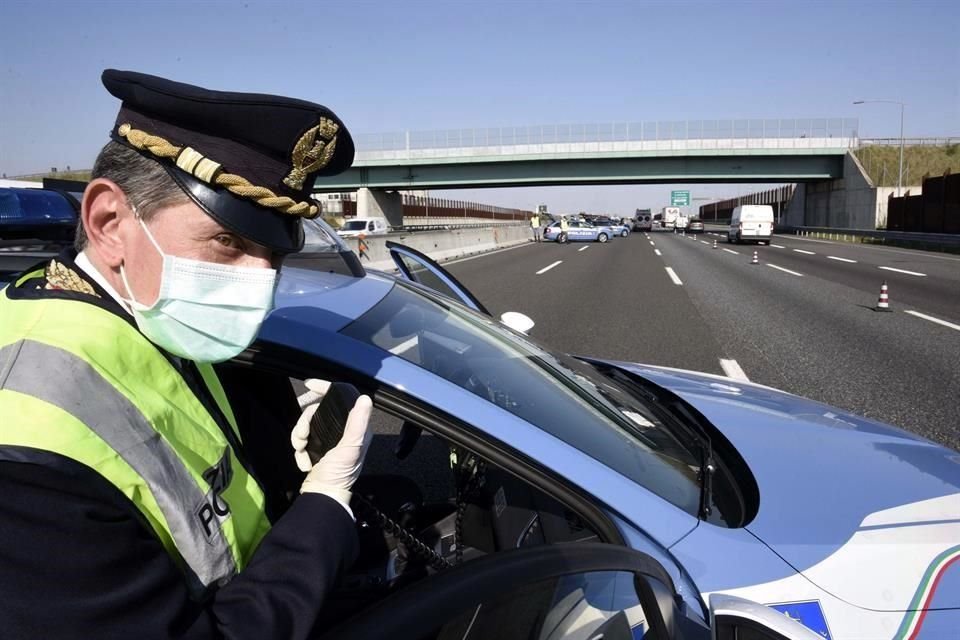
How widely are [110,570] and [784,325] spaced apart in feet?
32.9

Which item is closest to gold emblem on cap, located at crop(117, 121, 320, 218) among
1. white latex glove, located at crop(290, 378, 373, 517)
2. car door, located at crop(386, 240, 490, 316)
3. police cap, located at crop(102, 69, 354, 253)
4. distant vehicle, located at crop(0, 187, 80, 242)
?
police cap, located at crop(102, 69, 354, 253)

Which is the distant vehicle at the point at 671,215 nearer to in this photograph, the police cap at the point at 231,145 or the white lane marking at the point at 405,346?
the white lane marking at the point at 405,346

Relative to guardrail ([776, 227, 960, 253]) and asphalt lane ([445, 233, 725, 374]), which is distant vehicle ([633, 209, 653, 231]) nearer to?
guardrail ([776, 227, 960, 253])

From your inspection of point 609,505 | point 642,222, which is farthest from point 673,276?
point 642,222

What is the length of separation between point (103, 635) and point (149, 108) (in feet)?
2.93

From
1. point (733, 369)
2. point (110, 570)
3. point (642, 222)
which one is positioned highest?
point (642, 222)

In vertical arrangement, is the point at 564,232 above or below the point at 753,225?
below

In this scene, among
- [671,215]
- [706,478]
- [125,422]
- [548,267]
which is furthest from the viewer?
[671,215]

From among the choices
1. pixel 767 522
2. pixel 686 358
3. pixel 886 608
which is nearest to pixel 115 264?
pixel 767 522

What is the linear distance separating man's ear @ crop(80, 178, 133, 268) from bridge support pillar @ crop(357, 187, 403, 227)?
52.2 meters

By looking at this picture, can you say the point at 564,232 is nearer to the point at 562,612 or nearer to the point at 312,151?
the point at 312,151

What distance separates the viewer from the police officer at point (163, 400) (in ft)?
3.01

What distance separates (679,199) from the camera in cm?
8775

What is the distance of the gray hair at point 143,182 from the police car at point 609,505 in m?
0.54
